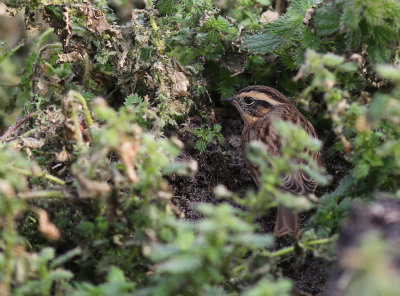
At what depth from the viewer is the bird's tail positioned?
3387 mm

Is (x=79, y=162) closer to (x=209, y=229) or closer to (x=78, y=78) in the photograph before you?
(x=209, y=229)

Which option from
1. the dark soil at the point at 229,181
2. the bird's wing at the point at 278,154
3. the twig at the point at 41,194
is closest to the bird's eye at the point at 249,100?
the bird's wing at the point at 278,154

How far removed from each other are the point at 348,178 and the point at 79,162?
1.58 metres

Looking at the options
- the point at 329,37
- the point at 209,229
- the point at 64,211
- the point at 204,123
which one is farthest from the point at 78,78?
the point at 209,229

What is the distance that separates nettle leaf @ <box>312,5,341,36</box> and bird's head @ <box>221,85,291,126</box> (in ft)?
3.83

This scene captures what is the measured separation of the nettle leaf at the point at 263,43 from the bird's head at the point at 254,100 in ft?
1.51

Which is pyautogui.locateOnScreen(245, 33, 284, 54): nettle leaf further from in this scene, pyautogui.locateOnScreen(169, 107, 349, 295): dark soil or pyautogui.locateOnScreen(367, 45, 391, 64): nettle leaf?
pyautogui.locateOnScreen(367, 45, 391, 64): nettle leaf

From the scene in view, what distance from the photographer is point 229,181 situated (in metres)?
4.21

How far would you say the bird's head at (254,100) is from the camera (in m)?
4.65

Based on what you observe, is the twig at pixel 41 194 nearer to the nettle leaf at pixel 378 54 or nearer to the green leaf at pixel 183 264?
the green leaf at pixel 183 264

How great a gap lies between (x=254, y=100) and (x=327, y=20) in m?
1.37

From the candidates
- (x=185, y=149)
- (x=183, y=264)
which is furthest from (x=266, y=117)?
(x=183, y=264)

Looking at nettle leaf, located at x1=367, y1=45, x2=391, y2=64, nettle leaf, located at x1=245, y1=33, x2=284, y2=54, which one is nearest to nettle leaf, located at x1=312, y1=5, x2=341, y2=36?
nettle leaf, located at x1=367, y1=45, x2=391, y2=64

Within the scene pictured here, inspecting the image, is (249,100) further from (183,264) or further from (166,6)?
(183,264)
